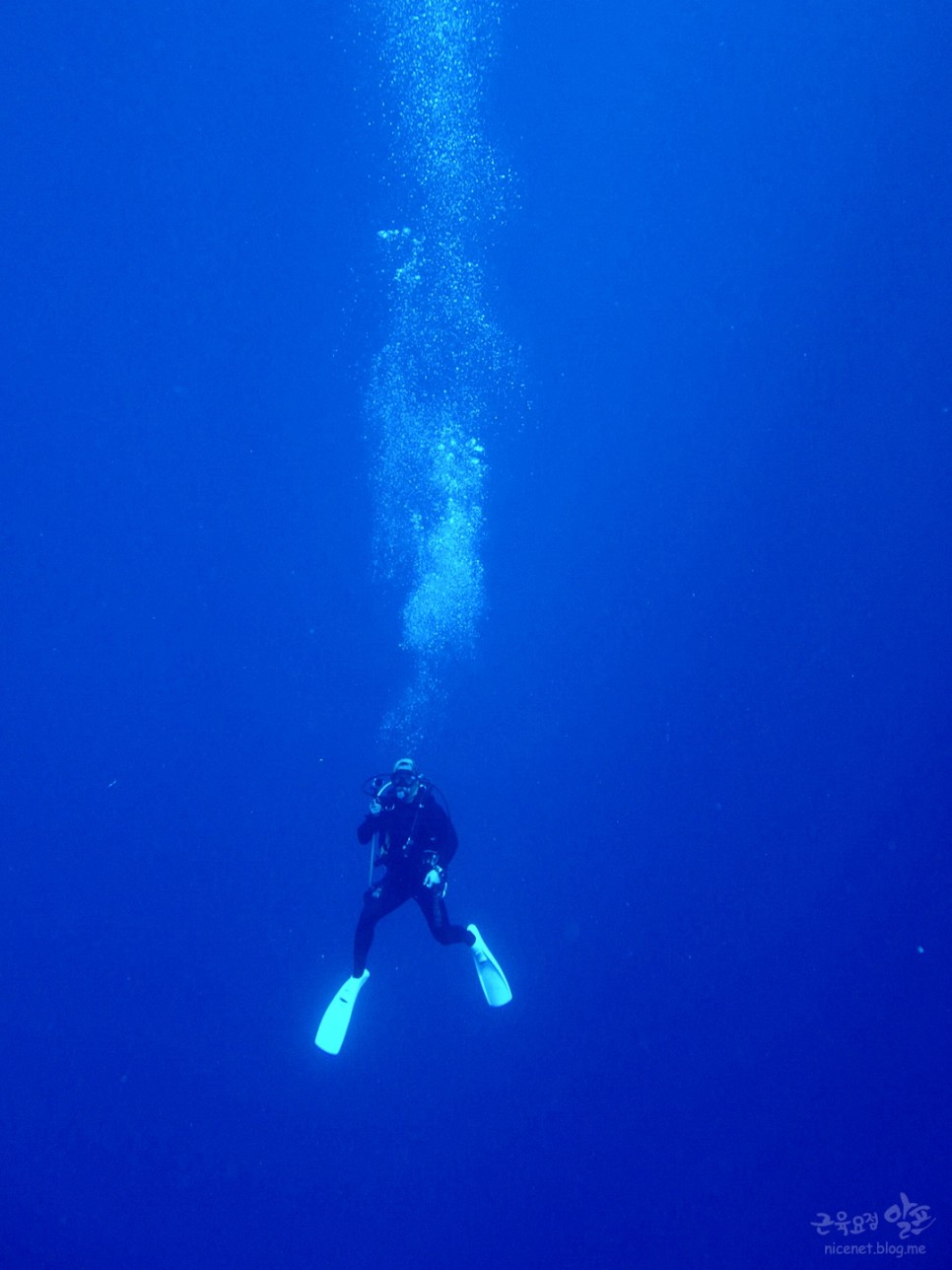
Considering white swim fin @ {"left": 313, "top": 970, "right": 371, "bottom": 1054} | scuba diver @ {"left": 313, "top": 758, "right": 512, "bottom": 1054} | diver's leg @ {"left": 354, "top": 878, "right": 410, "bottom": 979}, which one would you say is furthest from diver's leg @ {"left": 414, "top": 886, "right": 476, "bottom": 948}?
white swim fin @ {"left": 313, "top": 970, "right": 371, "bottom": 1054}

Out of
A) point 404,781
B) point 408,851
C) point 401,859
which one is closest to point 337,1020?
point 401,859

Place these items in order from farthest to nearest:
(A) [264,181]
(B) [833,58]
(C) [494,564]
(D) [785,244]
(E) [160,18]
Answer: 1. (C) [494,564]
2. (D) [785,244]
3. (B) [833,58]
4. (A) [264,181]
5. (E) [160,18]

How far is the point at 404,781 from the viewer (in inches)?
230

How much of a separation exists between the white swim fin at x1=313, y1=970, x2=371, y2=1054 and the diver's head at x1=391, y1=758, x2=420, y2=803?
1656mm

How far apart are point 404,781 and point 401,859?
28.2 inches

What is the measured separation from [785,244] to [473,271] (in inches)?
180

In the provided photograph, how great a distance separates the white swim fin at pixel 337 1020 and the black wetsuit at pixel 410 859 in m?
0.18

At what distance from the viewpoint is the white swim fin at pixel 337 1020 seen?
237 inches

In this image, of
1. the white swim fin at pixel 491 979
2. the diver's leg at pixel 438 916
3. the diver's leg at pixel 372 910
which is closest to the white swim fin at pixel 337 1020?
the diver's leg at pixel 372 910

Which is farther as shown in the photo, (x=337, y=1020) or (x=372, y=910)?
(x=337, y=1020)

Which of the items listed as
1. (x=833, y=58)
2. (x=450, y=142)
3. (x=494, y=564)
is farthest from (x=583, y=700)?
(x=833, y=58)

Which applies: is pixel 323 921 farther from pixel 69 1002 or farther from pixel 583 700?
pixel 583 700

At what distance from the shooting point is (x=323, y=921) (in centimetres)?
1205

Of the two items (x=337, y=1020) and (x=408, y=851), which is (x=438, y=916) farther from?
(x=337, y=1020)
